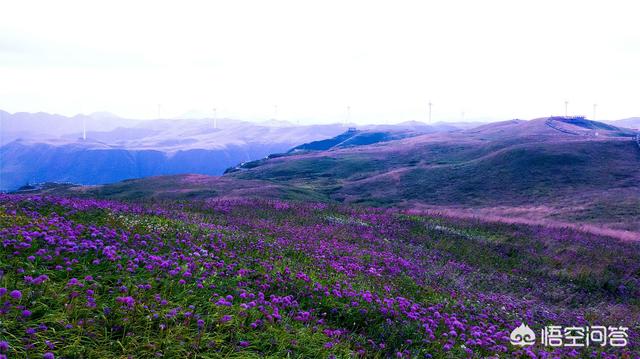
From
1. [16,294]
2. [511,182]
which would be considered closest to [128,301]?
[16,294]

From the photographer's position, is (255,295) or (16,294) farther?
A: (255,295)

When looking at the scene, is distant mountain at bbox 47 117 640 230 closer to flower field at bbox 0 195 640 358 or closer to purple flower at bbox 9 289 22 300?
flower field at bbox 0 195 640 358

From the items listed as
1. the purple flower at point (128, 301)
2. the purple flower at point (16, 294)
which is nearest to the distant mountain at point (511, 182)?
the purple flower at point (128, 301)

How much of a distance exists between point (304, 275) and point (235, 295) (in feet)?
6.38

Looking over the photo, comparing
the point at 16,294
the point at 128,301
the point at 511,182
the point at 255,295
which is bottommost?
the point at 511,182

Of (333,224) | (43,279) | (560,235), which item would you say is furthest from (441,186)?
(43,279)

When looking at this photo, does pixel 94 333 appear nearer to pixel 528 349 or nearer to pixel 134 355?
pixel 134 355

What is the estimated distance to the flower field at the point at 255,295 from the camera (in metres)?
5.90

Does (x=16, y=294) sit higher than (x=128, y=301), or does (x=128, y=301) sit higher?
(x=16, y=294)

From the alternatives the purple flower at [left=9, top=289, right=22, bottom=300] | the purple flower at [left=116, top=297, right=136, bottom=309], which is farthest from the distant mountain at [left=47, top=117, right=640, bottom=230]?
the purple flower at [left=9, top=289, right=22, bottom=300]

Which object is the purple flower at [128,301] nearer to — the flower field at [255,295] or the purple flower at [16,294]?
the flower field at [255,295]

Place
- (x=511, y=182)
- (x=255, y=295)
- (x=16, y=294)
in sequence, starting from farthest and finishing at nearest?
(x=511, y=182) → (x=255, y=295) → (x=16, y=294)

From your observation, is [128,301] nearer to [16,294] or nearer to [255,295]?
[16,294]

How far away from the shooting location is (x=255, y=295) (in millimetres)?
8328
